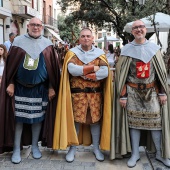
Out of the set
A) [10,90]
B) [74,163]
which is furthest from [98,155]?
[10,90]

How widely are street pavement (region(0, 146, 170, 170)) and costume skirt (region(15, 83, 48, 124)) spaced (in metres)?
0.51

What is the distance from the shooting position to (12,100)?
3.40 m

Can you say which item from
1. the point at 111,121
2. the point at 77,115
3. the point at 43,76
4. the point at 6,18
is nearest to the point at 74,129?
the point at 77,115

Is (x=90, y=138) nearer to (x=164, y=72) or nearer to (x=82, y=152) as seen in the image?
(x=82, y=152)

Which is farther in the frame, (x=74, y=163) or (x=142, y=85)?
(x=74, y=163)

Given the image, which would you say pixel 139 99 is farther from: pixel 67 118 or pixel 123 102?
pixel 67 118

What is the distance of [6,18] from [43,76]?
1338 cm

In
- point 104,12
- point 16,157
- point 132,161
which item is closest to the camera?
point 132,161

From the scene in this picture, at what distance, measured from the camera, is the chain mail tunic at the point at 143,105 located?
10.6 ft

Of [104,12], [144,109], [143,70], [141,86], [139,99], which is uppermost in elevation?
[104,12]

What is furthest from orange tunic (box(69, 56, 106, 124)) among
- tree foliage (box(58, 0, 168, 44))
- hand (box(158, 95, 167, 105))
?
tree foliage (box(58, 0, 168, 44))

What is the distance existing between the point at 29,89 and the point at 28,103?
16 centimetres

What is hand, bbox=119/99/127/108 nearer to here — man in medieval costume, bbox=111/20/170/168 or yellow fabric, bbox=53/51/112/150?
man in medieval costume, bbox=111/20/170/168

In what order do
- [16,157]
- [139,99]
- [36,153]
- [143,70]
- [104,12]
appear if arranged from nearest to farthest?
[143,70], [139,99], [16,157], [36,153], [104,12]
